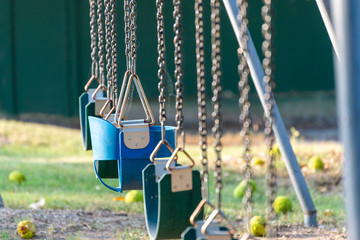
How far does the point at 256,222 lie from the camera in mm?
3459

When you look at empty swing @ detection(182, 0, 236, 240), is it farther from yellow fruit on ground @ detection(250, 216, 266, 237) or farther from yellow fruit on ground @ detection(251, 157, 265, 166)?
yellow fruit on ground @ detection(251, 157, 265, 166)

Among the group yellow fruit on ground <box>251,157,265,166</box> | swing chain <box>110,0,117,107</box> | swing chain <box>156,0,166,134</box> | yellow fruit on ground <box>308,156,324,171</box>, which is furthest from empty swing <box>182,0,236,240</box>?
yellow fruit on ground <box>251,157,265,166</box>

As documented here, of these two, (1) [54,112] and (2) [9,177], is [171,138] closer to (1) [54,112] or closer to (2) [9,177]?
(2) [9,177]

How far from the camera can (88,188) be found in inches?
209

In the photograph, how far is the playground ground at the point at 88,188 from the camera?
3684 mm

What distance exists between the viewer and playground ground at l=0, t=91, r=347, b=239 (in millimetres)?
3684

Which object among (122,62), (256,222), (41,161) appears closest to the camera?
(256,222)

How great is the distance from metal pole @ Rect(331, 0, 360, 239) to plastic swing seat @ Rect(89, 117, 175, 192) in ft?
3.90

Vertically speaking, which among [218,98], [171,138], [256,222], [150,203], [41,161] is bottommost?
[41,161]

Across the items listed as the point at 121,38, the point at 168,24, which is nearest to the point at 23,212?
the point at 121,38

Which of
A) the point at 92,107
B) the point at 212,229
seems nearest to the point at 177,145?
the point at 212,229

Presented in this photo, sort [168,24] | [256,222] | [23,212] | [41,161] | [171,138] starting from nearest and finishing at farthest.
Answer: [171,138]
[256,222]
[23,212]
[41,161]
[168,24]

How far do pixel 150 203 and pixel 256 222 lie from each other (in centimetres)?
146

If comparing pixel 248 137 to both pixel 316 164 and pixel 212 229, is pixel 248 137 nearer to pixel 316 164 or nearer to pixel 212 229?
pixel 212 229
